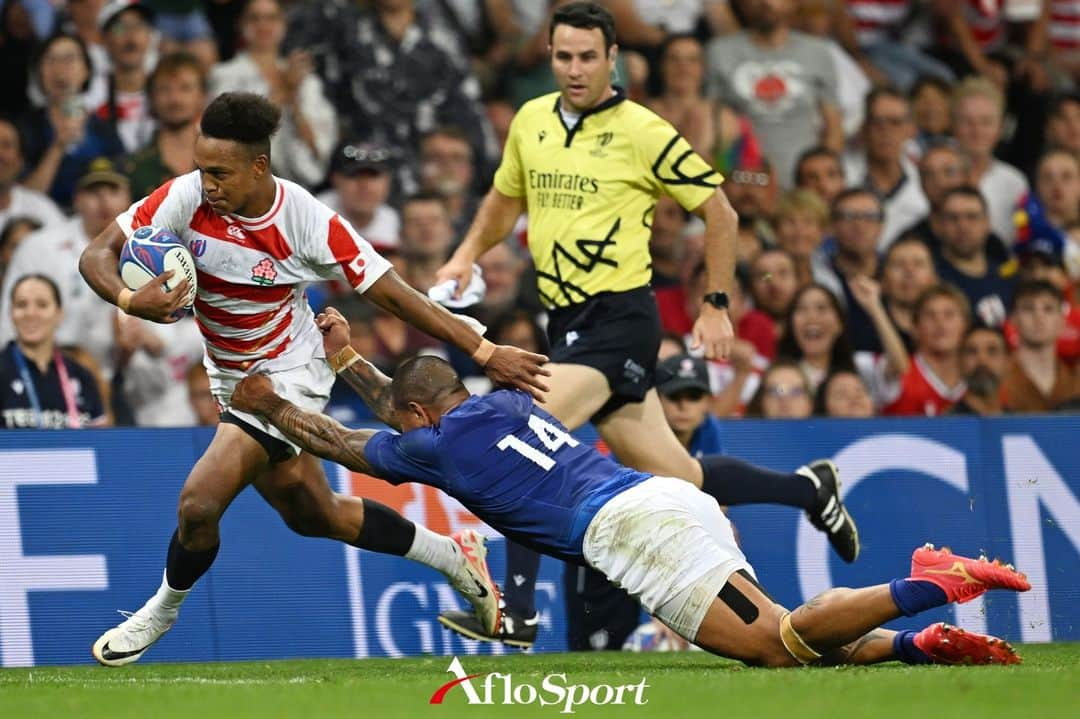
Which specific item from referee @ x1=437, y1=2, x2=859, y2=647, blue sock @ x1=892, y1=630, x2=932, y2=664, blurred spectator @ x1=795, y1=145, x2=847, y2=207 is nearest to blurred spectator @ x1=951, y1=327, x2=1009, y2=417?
blurred spectator @ x1=795, y1=145, x2=847, y2=207

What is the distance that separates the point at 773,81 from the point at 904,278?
2052mm

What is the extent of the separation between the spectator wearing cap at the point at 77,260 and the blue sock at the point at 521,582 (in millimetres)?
3794

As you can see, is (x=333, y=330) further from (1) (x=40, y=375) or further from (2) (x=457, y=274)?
(1) (x=40, y=375)

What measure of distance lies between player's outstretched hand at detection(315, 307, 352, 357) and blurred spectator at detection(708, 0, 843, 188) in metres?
6.79

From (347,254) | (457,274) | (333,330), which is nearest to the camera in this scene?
(347,254)

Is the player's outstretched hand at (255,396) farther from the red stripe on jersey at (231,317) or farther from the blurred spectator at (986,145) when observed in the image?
the blurred spectator at (986,145)

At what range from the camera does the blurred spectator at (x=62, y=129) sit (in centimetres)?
1234

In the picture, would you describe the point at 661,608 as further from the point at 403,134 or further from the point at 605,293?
the point at 403,134

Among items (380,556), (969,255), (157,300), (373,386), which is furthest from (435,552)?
(969,255)

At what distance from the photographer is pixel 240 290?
7.82 metres

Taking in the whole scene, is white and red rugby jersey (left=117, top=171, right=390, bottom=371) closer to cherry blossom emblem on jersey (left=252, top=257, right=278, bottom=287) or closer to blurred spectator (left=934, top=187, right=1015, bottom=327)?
cherry blossom emblem on jersey (left=252, top=257, right=278, bottom=287)

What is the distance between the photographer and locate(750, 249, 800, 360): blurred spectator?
12602 mm

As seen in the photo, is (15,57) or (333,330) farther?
(15,57)

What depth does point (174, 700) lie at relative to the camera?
257 inches
